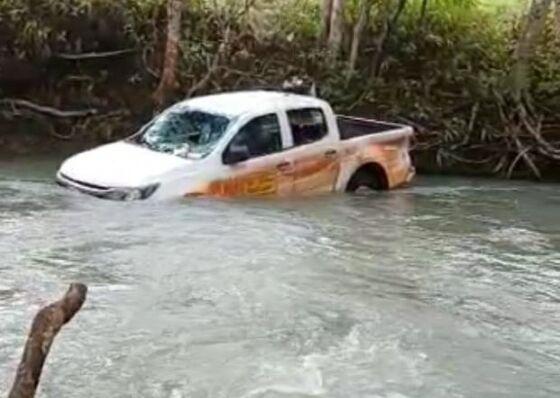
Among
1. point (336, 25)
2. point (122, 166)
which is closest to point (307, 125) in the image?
point (122, 166)

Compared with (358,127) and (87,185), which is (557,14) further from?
(87,185)

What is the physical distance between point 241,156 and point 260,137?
527 mm

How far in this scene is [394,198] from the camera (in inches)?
524

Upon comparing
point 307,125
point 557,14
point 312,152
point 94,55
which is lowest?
point 312,152

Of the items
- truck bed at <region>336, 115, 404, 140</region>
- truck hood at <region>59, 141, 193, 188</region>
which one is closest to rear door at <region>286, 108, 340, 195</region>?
truck bed at <region>336, 115, 404, 140</region>

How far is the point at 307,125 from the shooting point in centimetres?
1296

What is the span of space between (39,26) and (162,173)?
254 inches

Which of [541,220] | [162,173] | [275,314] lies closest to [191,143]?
[162,173]

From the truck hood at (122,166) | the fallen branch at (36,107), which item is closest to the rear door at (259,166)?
the truck hood at (122,166)

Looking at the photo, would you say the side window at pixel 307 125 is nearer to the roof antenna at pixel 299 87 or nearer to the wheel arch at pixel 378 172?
the wheel arch at pixel 378 172

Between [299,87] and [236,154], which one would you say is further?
[299,87]

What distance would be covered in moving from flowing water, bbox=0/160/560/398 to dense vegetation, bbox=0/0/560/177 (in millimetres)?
4728

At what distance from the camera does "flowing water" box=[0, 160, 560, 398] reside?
6270 millimetres

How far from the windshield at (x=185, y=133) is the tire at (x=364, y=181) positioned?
1999mm
